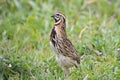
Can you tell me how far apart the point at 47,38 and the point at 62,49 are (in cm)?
216

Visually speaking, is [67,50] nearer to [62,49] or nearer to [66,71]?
[62,49]

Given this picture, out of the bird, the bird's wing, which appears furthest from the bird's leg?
the bird's wing

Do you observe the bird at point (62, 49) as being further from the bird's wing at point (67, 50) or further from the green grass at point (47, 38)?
the green grass at point (47, 38)

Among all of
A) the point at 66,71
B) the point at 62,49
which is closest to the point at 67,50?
the point at 62,49

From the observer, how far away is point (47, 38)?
10.3 metres

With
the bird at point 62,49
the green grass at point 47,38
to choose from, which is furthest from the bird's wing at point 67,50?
the green grass at point 47,38

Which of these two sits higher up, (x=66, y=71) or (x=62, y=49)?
(x=62, y=49)

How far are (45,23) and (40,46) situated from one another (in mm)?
1095

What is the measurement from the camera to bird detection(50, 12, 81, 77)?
8.09m

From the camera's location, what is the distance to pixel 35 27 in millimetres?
10828

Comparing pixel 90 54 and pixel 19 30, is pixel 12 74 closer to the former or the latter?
pixel 90 54

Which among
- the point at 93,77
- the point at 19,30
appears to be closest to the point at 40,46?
the point at 19,30

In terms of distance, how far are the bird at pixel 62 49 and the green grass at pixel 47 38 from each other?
0.38 ft

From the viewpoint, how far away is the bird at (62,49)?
809 centimetres
